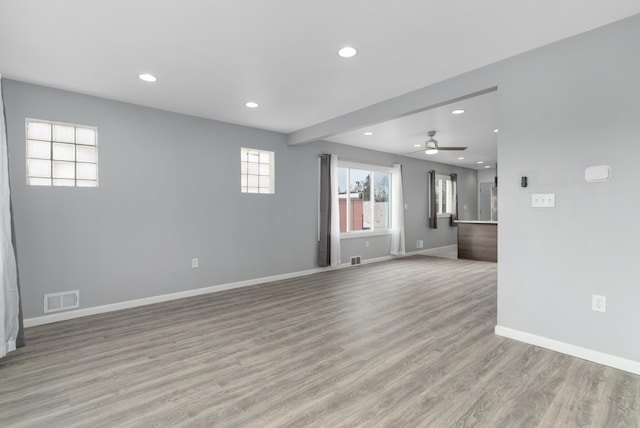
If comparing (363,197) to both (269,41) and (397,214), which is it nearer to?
(397,214)

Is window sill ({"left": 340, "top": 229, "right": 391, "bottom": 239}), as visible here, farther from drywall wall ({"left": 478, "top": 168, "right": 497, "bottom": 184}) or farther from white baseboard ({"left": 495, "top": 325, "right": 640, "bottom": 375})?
drywall wall ({"left": 478, "top": 168, "right": 497, "bottom": 184})

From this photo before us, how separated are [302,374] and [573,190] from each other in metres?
2.68

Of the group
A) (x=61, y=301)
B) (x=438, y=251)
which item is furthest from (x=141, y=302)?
(x=438, y=251)

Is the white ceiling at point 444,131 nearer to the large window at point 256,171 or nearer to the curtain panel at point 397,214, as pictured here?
the curtain panel at point 397,214

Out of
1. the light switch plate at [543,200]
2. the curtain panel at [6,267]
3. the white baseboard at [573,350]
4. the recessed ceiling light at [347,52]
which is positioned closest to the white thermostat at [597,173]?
the light switch plate at [543,200]

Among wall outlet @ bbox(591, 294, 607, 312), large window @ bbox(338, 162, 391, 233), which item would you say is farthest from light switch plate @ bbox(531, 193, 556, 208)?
large window @ bbox(338, 162, 391, 233)

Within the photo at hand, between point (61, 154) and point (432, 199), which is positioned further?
point (432, 199)

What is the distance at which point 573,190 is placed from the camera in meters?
2.57

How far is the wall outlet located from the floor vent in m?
5.27

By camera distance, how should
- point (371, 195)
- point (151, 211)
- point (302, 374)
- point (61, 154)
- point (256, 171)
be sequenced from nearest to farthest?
point (302, 374), point (61, 154), point (151, 211), point (256, 171), point (371, 195)

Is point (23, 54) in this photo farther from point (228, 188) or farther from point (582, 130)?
point (582, 130)

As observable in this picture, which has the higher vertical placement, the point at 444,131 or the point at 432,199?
the point at 444,131

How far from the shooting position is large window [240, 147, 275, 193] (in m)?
5.31

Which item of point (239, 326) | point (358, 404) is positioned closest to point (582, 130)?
point (358, 404)
